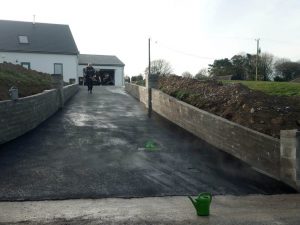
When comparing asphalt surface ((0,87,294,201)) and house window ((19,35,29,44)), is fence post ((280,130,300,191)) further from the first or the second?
house window ((19,35,29,44))

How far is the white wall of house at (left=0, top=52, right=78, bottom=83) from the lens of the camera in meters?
51.8

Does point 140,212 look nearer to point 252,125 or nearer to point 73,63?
point 252,125

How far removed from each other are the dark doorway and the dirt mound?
A: 39082 millimetres

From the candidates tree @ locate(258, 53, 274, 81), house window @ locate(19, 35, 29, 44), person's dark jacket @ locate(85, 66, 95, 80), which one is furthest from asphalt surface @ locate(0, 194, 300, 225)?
tree @ locate(258, 53, 274, 81)

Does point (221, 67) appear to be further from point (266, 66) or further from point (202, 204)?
point (202, 204)

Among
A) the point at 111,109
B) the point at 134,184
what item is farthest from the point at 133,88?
the point at 134,184

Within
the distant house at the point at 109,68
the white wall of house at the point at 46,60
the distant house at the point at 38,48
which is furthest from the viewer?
the distant house at the point at 109,68

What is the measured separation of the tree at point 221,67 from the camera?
63.3 meters

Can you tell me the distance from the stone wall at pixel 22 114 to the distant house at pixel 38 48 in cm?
3526

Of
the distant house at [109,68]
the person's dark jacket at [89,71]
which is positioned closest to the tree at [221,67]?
the distant house at [109,68]

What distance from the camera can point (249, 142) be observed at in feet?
36.3

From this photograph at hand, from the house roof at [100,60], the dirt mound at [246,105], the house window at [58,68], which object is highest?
the house roof at [100,60]

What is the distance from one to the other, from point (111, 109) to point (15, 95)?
27.7ft

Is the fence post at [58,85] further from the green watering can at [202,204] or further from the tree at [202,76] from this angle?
the green watering can at [202,204]
